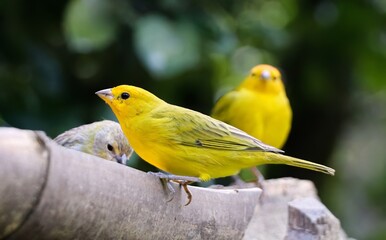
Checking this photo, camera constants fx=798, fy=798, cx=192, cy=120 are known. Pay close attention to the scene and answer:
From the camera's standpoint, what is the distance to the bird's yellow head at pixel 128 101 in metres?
3.14

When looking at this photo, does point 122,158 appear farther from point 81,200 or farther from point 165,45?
point 81,200

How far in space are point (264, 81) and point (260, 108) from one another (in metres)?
0.20

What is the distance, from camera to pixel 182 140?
10.2 feet

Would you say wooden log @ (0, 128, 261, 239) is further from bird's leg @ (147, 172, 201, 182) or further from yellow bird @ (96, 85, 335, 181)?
yellow bird @ (96, 85, 335, 181)

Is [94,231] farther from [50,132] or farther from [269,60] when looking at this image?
[269,60]

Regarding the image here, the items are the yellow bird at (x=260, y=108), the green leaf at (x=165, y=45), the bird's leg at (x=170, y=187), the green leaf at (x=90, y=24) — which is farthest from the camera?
the yellow bird at (x=260, y=108)

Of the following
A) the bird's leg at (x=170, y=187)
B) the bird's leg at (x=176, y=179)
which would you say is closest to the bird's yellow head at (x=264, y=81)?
the bird's leg at (x=176, y=179)

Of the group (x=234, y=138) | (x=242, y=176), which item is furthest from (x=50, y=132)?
(x=234, y=138)

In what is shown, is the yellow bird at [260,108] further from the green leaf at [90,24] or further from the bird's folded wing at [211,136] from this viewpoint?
the bird's folded wing at [211,136]

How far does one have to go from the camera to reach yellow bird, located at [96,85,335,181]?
3.06 m

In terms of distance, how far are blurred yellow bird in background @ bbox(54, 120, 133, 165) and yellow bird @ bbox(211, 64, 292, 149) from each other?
5.03 feet

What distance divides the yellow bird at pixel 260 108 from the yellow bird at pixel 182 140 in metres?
2.06

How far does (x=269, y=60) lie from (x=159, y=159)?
390 cm

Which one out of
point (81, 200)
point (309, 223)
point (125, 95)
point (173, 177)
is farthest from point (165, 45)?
point (81, 200)
